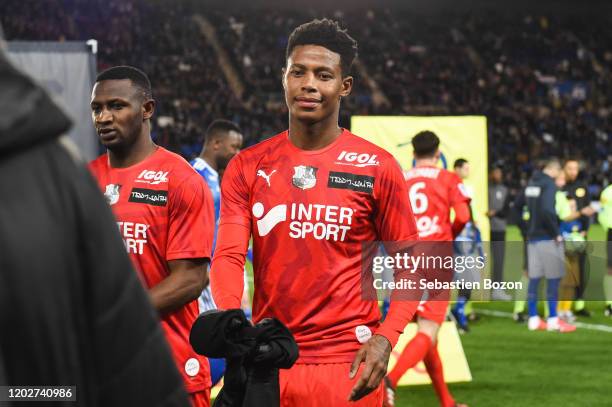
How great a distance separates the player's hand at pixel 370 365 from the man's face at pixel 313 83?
0.88 m

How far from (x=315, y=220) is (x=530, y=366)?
642cm

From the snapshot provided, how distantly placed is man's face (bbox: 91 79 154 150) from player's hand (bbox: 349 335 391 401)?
147 cm

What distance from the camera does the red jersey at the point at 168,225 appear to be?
149 inches

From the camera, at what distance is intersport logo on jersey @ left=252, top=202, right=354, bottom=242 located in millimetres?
3438

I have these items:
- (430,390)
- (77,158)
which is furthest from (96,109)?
(430,390)

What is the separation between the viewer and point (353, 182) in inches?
137

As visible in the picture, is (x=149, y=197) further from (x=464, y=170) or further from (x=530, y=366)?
(x=464, y=170)

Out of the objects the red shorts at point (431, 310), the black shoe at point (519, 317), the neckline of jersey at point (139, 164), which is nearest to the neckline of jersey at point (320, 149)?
the neckline of jersey at point (139, 164)

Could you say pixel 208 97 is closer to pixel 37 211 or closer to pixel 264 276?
pixel 264 276

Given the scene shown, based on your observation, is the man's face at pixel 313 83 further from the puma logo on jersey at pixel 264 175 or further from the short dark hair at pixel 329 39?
the puma logo on jersey at pixel 264 175

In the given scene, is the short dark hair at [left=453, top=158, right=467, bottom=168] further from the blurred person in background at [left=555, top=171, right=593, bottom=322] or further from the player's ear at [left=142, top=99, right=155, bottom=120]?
the player's ear at [left=142, top=99, right=155, bottom=120]

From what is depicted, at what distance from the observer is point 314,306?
343 cm

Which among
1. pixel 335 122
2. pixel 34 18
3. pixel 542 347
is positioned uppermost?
pixel 34 18

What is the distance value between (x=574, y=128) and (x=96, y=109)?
108ft
